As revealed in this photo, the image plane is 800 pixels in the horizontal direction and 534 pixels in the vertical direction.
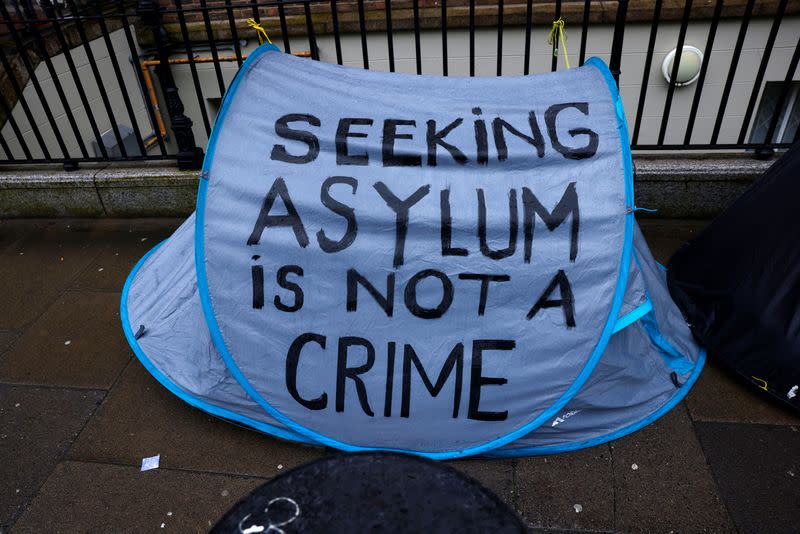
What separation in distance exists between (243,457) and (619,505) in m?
1.48

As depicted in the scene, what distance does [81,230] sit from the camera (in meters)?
4.20

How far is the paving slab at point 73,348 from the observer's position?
2.87m

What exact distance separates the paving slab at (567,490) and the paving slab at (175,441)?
84cm

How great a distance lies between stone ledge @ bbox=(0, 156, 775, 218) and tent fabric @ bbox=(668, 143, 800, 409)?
2.92 ft

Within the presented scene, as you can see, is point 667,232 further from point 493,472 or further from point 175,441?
point 175,441

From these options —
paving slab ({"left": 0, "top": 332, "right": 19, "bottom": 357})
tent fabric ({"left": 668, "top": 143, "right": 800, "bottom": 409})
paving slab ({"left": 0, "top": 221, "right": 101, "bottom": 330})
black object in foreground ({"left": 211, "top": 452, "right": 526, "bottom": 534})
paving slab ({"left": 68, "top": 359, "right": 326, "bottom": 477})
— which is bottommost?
paving slab ({"left": 0, "top": 221, "right": 101, "bottom": 330})

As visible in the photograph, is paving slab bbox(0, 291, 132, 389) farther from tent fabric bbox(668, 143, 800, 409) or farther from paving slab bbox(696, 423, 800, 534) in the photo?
tent fabric bbox(668, 143, 800, 409)

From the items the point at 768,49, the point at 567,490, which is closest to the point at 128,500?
the point at 567,490

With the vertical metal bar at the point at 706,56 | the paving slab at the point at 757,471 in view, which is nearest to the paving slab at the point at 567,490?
the paving slab at the point at 757,471

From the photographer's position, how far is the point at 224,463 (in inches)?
94.0

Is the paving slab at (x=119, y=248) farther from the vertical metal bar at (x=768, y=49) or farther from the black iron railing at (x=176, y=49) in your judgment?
the vertical metal bar at (x=768, y=49)

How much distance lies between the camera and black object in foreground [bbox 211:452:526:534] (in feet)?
4.32

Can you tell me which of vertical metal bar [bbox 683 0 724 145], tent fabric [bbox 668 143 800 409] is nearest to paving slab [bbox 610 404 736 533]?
tent fabric [bbox 668 143 800 409]

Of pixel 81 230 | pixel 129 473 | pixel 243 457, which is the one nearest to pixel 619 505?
pixel 243 457
